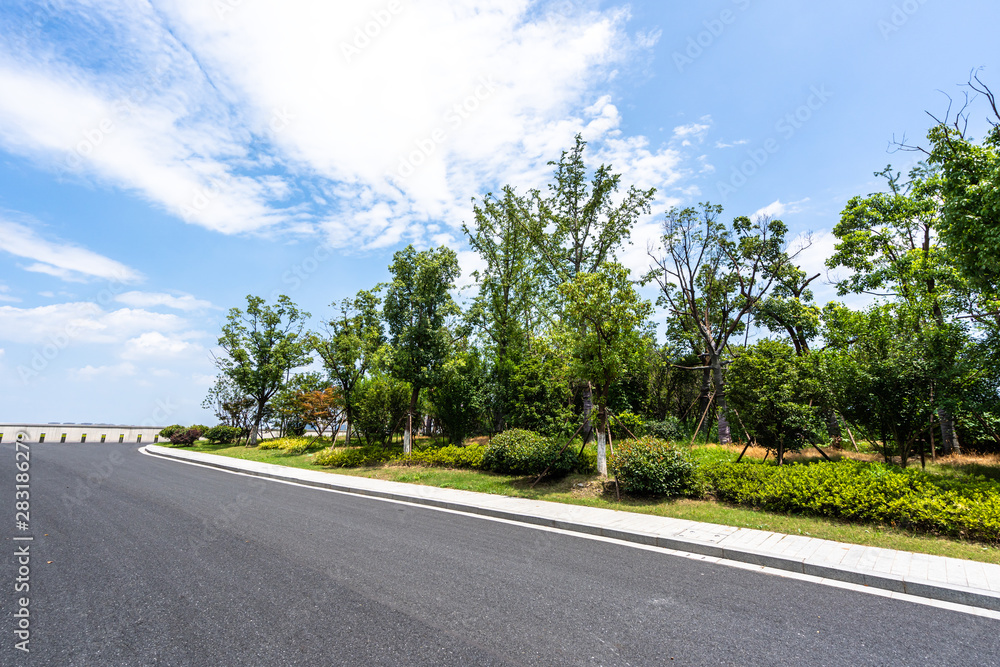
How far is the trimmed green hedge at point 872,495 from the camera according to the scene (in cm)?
643

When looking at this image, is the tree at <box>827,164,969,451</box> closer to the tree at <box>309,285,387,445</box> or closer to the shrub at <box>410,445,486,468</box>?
the shrub at <box>410,445,486,468</box>

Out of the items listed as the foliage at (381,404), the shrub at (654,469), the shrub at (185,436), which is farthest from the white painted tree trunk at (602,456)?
the shrub at (185,436)

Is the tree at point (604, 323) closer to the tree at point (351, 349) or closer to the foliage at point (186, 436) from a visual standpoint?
the tree at point (351, 349)

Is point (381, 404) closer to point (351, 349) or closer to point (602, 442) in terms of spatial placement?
point (351, 349)

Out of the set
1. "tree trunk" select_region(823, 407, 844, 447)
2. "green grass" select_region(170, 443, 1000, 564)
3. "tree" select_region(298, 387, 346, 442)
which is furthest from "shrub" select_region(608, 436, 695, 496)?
"tree" select_region(298, 387, 346, 442)

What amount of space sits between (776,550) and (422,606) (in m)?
4.95

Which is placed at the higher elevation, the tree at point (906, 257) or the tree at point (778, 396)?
the tree at point (906, 257)

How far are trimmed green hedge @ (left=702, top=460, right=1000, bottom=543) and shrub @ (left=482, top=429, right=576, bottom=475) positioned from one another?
399cm

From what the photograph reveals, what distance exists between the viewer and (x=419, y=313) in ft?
60.3

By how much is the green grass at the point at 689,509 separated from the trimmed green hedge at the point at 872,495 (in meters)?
0.22

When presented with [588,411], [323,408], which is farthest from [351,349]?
[588,411]

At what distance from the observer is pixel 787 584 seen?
16.7 ft

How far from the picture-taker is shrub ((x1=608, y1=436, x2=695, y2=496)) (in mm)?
9617

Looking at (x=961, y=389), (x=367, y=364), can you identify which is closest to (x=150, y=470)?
(x=367, y=364)
